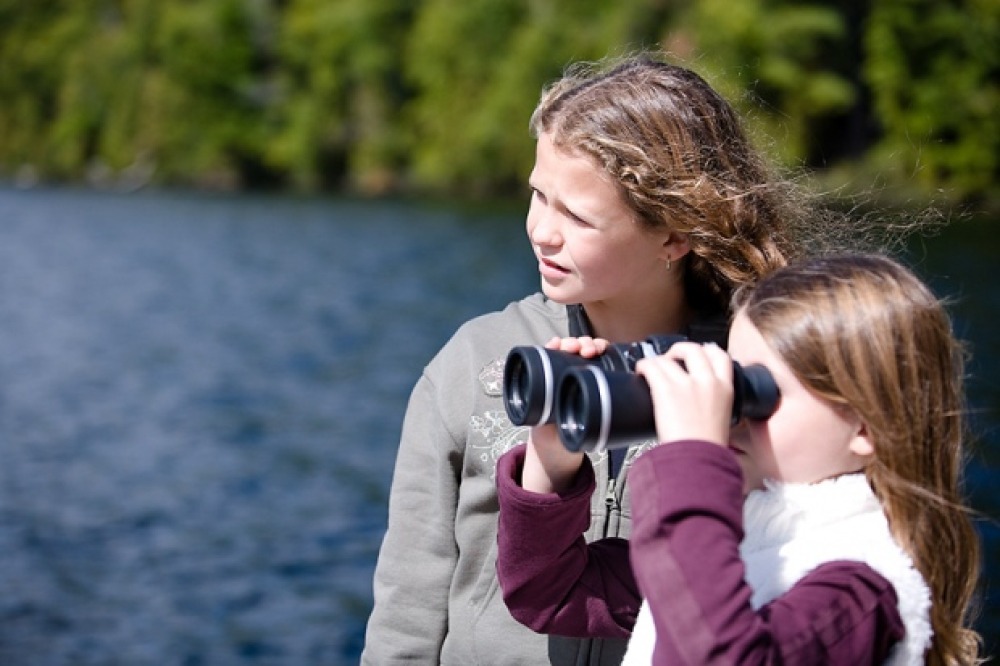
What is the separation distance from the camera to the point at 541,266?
2160 mm

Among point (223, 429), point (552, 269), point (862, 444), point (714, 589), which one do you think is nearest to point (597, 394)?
point (714, 589)

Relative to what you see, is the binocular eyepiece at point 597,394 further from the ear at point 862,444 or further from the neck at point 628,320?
the neck at point 628,320

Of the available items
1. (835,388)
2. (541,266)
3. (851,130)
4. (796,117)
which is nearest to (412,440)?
(541,266)

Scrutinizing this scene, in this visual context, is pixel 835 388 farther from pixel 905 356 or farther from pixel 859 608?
pixel 859 608

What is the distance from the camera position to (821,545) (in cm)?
169

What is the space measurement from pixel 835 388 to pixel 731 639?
1.18 ft

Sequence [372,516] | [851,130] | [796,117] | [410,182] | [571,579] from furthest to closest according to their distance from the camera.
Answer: [410,182]
[851,130]
[796,117]
[372,516]
[571,579]

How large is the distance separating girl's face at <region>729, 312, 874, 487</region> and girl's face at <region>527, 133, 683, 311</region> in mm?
450

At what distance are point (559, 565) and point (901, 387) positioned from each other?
0.56 metres

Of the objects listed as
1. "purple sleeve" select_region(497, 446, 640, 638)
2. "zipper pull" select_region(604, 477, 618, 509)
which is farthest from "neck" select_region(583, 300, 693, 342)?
"purple sleeve" select_region(497, 446, 640, 638)

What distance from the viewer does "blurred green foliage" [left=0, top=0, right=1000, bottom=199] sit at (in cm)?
3638

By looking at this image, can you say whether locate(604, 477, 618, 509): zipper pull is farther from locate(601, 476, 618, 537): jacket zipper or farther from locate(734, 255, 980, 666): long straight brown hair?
locate(734, 255, 980, 666): long straight brown hair

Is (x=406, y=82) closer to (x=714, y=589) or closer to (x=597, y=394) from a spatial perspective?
(x=597, y=394)

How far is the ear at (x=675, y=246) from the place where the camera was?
2.24 m
